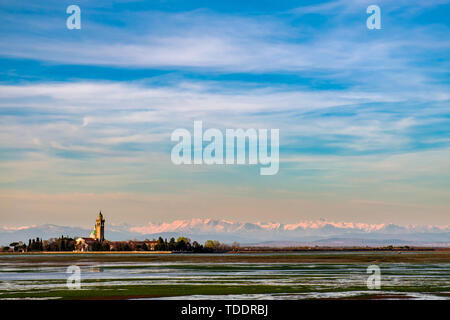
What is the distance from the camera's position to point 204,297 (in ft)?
170
